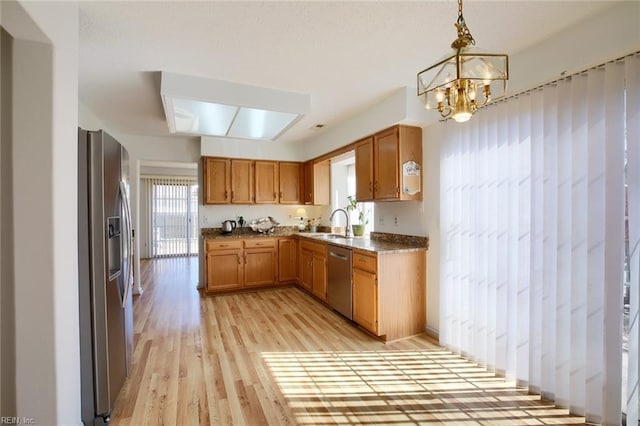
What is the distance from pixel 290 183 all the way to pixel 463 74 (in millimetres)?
4275

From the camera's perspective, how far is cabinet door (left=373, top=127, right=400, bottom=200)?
3078 millimetres

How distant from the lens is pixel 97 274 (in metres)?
1.70

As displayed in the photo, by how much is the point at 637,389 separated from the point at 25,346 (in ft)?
10.2

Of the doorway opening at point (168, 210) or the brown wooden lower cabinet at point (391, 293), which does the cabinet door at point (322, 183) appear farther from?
the doorway opening at point (168, 210)

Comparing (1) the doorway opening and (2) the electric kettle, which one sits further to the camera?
(1) the doorway opening

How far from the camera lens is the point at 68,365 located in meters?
1.49

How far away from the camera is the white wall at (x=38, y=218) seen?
1321 mm

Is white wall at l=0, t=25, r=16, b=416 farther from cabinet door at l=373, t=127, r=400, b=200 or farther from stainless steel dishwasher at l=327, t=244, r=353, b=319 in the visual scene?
cabinet door at l=373, t=127, r=400, b=200

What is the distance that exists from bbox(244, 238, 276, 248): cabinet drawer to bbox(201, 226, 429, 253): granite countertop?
0.07 metres

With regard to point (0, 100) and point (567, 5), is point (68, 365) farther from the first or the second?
point (567, 5)

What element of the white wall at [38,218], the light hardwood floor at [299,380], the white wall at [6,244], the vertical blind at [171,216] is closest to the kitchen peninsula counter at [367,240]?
the light hardwood floor at [299,380]

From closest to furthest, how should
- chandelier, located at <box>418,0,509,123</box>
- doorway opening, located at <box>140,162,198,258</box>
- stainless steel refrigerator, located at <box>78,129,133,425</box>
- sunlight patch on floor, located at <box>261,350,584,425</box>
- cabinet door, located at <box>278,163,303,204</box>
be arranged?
chandelier, located at <box>418,0,509,123</box> → stainless steel refrigerator, located at <box>78,129,133,425</box> → sunlight patch on floor, located at <box>261,350,584,425</box> → cabinet door, located at <box>278,163,303,204</box> → doorway opening, located at <box>140,162,198,258</box>

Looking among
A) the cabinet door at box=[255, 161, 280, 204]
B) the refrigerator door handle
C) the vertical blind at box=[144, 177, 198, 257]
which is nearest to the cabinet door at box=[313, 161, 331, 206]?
the cabinet door at box=[255, 161, 280, 204]

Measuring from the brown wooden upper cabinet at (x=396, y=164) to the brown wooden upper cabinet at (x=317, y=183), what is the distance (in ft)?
5.62
